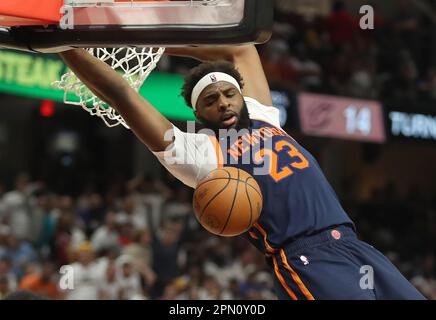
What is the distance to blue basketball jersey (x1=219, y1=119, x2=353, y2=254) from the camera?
3.66 metres

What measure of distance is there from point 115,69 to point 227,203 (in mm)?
1049

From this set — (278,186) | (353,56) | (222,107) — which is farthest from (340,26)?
(278,186)

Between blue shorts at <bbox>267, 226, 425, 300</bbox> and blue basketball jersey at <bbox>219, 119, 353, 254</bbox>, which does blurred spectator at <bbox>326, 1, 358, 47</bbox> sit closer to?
blue basketball jersey at <bbox>219, 119, 353, 254</bbox>

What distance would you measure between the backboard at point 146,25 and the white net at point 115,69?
0.62 m

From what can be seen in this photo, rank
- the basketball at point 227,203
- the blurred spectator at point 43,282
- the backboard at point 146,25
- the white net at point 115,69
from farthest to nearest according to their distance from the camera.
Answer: the blurred spectator at point 43,282
the white net at point 115,69
the basketball at point 227,203
the backboard at point 146,25

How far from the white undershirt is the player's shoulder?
0.36 m

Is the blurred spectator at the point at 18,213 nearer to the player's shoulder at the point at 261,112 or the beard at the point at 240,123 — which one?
the player's shoulder at the point at 261,112

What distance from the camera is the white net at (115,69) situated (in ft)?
13.7

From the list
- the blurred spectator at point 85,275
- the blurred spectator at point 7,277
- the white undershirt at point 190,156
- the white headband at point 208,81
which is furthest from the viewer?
the blurred spectator at point 85,275

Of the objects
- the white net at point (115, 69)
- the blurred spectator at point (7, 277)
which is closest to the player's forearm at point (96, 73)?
the white net at point (115, 69)

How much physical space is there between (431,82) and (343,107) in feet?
8.44

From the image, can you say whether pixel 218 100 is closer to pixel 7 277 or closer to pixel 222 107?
pixel 222 107

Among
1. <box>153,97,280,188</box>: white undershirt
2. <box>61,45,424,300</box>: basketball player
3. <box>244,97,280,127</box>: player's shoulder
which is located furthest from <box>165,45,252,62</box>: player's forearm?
<box>153,97,280,188</box>: white undershirt

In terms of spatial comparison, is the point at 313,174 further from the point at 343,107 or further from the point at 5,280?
the point at 343,107
